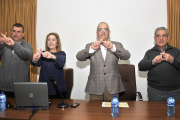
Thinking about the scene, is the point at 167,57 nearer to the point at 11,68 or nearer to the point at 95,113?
the point at 95,113

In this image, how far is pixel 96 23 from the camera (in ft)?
12.1

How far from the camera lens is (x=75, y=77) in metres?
3.78

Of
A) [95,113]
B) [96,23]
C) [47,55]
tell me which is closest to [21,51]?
[47,55]

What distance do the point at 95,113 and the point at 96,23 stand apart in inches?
89.1

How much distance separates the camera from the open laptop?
→ 6.04 feet

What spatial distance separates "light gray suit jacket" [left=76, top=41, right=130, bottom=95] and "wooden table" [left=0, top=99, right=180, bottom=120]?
15.7 inches

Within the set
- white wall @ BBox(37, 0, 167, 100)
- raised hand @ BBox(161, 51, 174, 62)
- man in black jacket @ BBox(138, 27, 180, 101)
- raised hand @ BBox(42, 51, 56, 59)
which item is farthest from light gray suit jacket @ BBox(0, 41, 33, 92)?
raised hand @ BBox(161, 51, 174, 62)

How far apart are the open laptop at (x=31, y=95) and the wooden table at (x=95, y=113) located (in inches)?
2.8

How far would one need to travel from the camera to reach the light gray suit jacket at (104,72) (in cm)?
241

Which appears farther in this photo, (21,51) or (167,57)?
(21,51)

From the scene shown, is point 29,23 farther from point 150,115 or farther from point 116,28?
point 150,115

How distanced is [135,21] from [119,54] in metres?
1.42

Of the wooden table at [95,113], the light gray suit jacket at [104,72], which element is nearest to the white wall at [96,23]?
the light gray suit jacket at [104,72]

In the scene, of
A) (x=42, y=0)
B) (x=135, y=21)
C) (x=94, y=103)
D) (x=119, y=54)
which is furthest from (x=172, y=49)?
(x=42, y=0)
